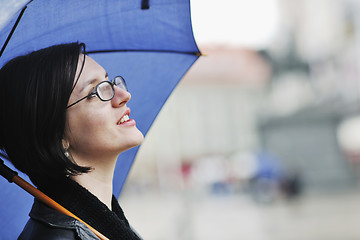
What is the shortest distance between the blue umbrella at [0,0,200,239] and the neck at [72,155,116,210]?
18.6 inches

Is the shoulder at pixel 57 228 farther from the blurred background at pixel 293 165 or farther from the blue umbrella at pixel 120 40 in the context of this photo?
the blurred background at pixel 293 165

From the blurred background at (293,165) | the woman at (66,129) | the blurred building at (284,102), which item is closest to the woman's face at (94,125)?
the woman at (66,129)

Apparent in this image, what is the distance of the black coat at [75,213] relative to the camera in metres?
1.47

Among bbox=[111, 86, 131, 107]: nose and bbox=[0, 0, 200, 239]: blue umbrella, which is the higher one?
bbox=[0, 0, 200, 239]: blue umbrella

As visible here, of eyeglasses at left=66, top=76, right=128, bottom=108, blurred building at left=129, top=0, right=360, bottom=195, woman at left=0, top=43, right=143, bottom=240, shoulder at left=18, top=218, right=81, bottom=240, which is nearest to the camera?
shoulder at left=18, top=218, right=81, bottom=240

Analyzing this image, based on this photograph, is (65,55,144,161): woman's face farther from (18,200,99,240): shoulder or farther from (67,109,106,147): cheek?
(18,200,99,240): shoulder

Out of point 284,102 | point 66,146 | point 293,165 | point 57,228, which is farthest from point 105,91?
point 284,102

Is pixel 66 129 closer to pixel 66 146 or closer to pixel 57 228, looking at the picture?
pixel 66 146

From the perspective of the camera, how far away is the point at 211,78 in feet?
182

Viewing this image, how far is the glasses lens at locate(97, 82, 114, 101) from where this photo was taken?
1723mm

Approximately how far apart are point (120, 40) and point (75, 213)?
83cm

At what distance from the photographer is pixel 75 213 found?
1597mm

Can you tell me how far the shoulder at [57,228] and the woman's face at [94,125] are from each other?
0.29 metres

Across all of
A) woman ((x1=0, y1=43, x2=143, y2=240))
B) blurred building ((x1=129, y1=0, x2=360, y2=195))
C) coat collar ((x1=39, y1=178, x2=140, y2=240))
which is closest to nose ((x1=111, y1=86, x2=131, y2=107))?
woman ((x1=0, y1=43, x2=143, y2=240))
